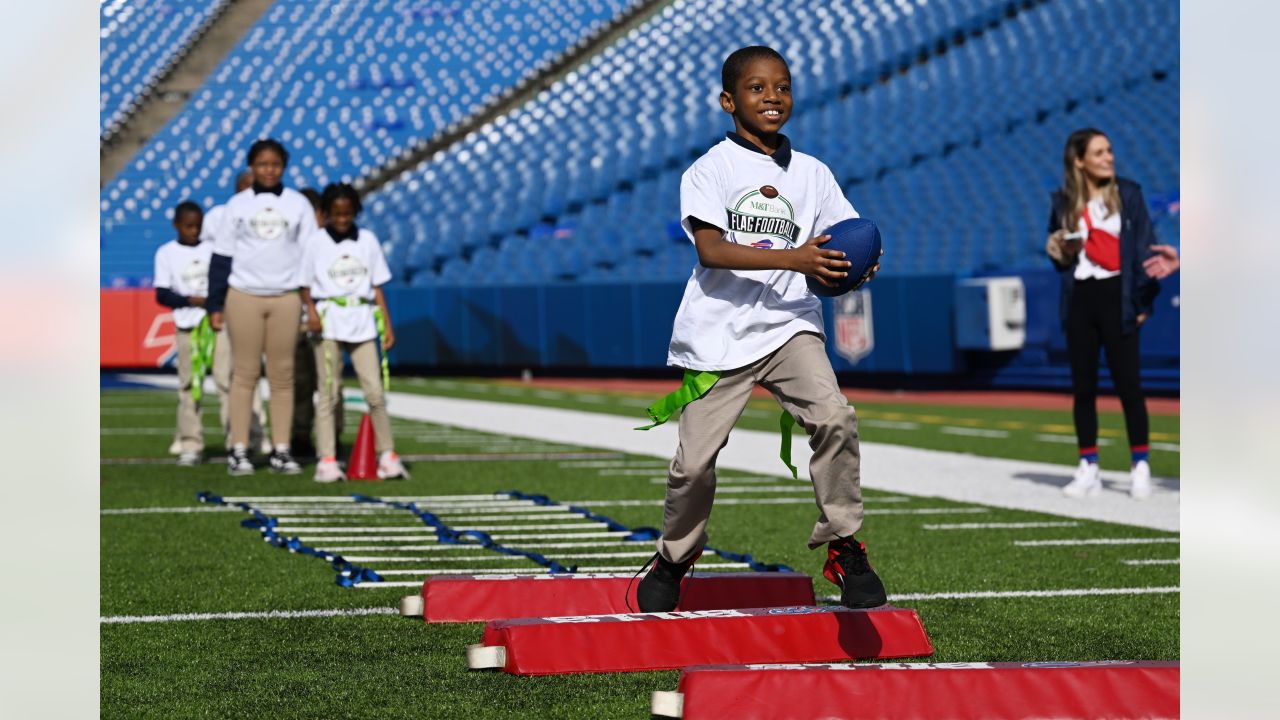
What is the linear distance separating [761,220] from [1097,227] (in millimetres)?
4655

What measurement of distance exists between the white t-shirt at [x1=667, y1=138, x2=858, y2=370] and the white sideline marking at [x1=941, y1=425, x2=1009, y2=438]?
946cm

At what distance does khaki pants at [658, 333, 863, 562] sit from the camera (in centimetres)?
461

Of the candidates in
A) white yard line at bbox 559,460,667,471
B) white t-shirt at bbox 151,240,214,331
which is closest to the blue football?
white yard line at bbox 559,460,667,471

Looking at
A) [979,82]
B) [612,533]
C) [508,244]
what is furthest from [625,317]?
[612,533]

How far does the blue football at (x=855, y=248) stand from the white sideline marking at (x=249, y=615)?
196 cm

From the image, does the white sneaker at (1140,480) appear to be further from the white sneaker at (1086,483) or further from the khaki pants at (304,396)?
the khaki pants at (304,396)

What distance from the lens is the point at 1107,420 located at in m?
15.8

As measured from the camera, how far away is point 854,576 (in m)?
4.56

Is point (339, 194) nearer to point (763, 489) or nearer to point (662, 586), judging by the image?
point (763, 489)

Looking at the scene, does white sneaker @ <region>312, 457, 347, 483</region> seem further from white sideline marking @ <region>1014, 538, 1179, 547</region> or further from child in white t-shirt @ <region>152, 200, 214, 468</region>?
white sideline marking @ <region>1014, 538, 1179, 547</region>

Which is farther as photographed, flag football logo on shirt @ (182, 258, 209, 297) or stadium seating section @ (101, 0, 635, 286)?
stadium seating section @ (101, 0, 635, 286)

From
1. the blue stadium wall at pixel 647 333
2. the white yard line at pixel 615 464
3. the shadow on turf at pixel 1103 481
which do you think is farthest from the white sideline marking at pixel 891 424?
the shadow on turf at pixel 1103 481

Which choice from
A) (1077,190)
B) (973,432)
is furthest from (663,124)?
(1077,190)
